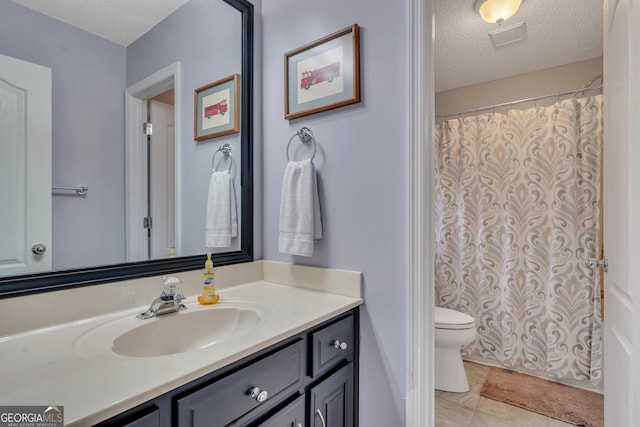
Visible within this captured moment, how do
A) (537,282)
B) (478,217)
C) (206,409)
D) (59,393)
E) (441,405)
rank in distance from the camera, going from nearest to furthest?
(59,393) < (206,409) < (441,405) < (537,282) < (478,217)

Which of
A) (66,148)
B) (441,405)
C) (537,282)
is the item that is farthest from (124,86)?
(537,282)

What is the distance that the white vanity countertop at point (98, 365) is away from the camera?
1.72 ft

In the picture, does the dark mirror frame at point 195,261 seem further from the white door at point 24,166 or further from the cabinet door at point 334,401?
the cabinet door at point 334,401

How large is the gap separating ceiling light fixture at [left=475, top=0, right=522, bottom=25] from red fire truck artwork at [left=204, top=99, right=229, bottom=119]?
4.67ft

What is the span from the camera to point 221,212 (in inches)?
53.5

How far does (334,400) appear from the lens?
1.04 meters

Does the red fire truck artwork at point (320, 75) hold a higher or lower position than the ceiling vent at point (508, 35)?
lower

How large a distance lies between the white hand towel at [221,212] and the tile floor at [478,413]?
149 centimetres

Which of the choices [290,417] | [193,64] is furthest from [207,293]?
[193,64]

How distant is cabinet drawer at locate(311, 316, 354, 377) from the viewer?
3.12 ft

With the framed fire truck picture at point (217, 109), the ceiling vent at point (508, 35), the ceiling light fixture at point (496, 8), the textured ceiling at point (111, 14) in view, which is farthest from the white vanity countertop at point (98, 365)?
the ceiling vent at point (508, 35)

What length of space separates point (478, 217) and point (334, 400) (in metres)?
1.86

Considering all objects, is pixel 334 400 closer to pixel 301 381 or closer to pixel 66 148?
pixel 301 381

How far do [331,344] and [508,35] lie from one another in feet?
6.92
